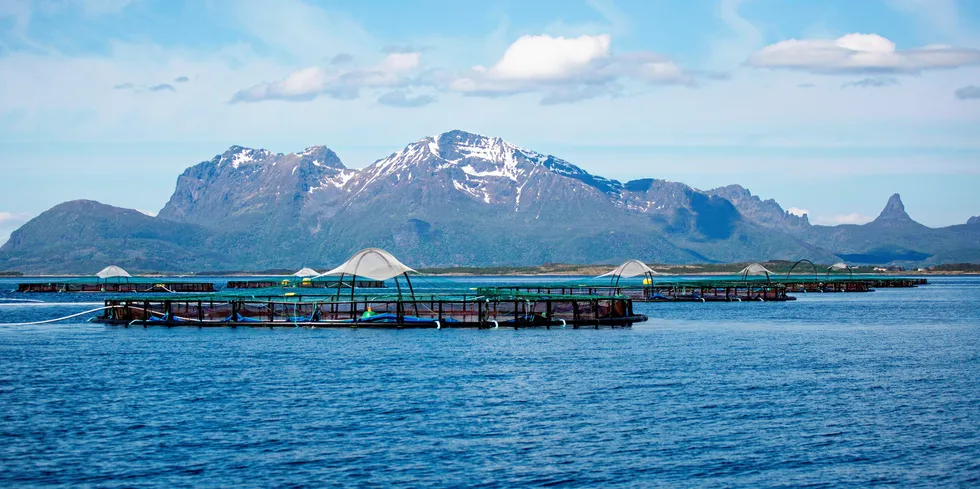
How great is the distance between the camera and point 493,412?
45.8m

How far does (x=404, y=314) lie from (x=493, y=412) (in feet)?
157

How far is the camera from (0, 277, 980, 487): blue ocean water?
3469 cm

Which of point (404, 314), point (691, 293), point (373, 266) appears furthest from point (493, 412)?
point (691, 293)

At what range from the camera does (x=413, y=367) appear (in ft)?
205

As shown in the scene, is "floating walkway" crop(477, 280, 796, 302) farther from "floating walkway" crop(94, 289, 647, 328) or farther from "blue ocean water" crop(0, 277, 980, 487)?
"blue ocean water" crop(0, 277, 980, 487)

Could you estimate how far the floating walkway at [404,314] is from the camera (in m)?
91.8

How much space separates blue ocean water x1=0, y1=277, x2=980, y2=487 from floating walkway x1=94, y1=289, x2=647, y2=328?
33.7ft

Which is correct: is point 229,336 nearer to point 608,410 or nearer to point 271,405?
point 271,405

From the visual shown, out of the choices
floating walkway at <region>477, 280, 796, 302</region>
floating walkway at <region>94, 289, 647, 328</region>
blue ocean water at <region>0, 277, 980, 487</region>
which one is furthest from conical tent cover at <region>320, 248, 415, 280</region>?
floating walkway at <region>477, 280, 796, 302</region>

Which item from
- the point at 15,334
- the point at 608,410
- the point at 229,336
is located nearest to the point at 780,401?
the point at 608,410

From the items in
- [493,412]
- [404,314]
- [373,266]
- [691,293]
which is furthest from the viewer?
[691,293]

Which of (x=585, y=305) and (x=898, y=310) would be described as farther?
(x=898, y=310)

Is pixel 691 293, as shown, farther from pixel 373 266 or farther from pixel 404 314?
pixel 373 266

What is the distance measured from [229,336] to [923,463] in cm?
6363
